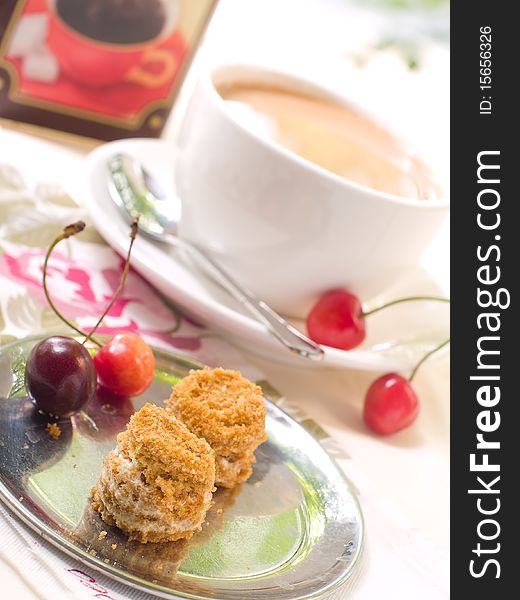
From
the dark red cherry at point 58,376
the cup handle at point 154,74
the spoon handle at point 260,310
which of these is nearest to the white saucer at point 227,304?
the spoon handle at point 260,310

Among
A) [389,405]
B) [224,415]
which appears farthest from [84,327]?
[389,405]

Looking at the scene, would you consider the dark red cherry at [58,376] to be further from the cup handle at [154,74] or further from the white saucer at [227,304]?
the cup handle at [154,74]

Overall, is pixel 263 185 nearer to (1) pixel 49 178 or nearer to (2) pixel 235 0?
(1) pixel 49 178

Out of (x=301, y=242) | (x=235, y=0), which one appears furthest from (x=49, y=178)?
(x=235, y=0)

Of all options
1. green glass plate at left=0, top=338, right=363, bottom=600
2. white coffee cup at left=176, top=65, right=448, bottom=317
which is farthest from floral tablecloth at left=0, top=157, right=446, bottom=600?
white coffee cup at left=176, top=65, right=448, bottom=317

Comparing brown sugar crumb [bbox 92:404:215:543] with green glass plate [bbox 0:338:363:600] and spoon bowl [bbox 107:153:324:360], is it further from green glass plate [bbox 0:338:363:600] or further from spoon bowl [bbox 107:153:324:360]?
spoon bowl [bbox 107:153:324:360]

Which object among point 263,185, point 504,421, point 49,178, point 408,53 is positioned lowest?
point 408,53
